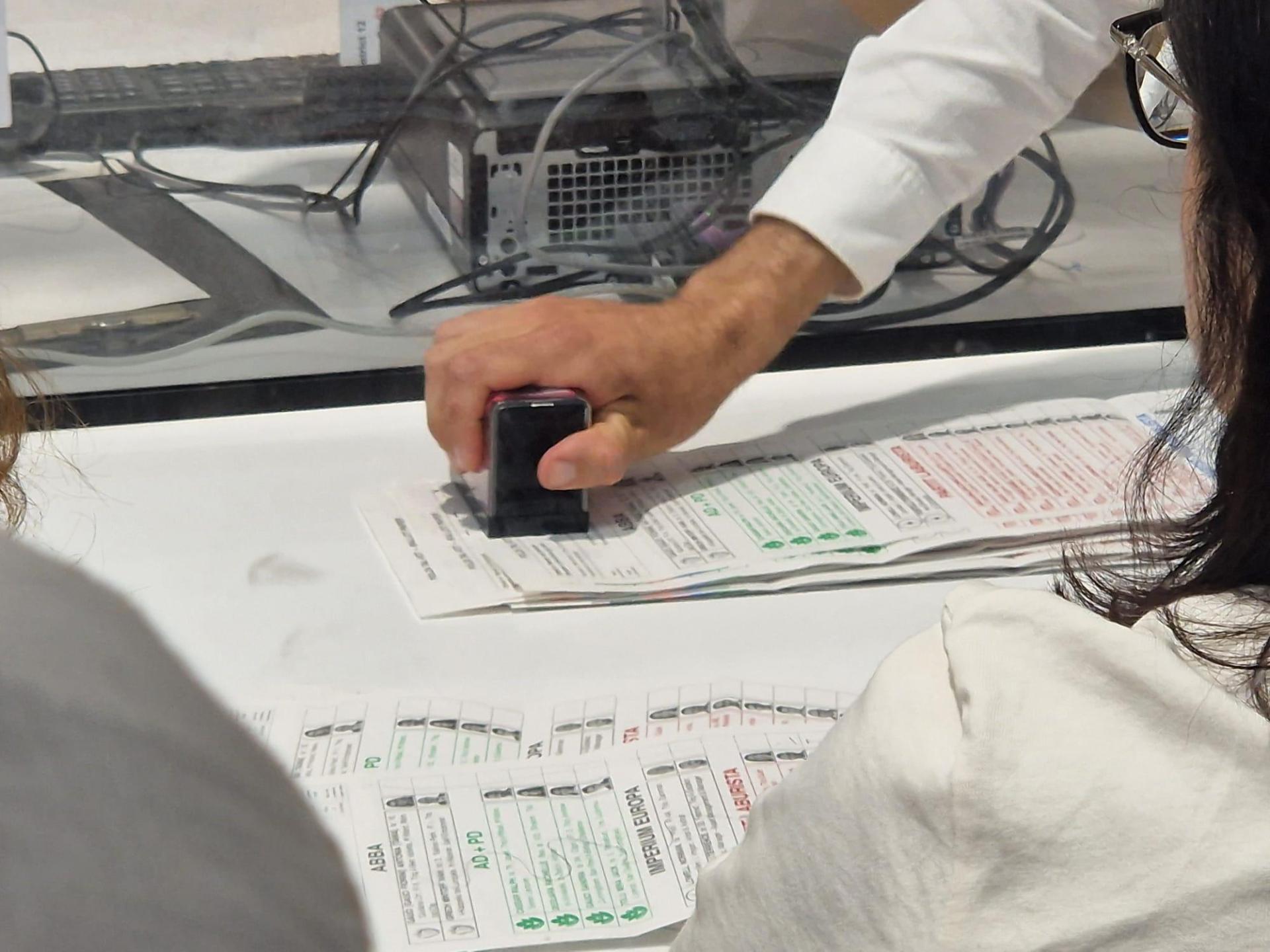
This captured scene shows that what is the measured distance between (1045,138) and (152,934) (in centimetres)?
115

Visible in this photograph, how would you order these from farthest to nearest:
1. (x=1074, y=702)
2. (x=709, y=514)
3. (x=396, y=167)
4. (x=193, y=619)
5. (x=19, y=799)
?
(x=396, y=167)
(x=709, y=514)
(x=193, y=619)
(x=1074, y=702)
(x=19, y=799)

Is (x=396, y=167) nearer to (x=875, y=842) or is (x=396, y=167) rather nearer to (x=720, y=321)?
(x=720, y=321)

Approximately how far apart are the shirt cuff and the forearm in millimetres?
14

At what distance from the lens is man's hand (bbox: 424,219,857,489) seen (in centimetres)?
89

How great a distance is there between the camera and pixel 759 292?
0.99m

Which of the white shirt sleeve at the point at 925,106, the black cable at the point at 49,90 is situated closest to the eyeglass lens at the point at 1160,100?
the white shirt sleeve at the point at 925,106

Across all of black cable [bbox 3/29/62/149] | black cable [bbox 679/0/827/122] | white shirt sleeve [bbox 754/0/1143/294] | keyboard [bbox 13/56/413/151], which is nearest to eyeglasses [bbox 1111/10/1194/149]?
white shirt sleeve [bbox 754/0/1143/294]

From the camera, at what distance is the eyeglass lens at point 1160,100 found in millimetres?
594

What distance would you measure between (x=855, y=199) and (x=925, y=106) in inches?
3.1

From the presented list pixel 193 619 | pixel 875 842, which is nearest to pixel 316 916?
pixel 875 842

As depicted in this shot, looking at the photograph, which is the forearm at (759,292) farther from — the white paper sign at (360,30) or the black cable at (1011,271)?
the white paper sign at (360,30)

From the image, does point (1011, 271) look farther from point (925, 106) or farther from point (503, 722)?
point (503, 722)

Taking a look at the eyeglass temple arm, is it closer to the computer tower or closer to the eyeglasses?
the eyeglasses

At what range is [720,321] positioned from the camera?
97cm
